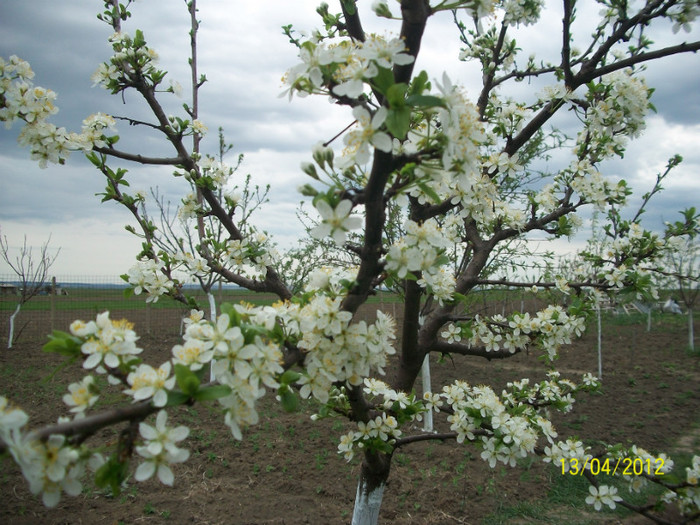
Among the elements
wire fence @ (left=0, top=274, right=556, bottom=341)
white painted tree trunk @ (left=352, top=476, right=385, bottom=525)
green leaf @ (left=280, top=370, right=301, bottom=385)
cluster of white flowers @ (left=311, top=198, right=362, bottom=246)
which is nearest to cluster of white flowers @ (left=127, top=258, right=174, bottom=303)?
green leaf @ (left=280, top=370, right=301, bottom=385)

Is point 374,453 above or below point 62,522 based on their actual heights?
above

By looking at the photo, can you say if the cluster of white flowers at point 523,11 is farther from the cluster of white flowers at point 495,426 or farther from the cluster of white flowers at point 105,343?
the cluster of white flowers at point 105,343

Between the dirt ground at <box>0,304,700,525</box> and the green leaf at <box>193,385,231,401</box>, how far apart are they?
3283 millimetres

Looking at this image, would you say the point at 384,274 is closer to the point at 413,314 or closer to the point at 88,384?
the point at 88,384

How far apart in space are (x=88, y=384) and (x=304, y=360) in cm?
57

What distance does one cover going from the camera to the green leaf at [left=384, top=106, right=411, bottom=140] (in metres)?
1.04

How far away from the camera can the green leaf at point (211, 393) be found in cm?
103

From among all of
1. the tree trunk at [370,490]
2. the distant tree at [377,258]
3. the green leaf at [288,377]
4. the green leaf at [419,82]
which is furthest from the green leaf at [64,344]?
the tree trunk at [370,490]

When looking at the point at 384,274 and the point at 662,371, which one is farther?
the point at 662,371

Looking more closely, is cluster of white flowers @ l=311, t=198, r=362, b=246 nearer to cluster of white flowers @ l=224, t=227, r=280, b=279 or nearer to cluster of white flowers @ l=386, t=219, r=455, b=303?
cluster of white flowers @ l=386, t=219, r=455, b=303

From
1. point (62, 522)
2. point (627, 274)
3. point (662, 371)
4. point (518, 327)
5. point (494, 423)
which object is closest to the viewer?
point (494, 423)

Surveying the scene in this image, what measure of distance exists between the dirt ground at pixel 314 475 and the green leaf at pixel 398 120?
3730 millimetres

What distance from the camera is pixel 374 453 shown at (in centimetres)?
232

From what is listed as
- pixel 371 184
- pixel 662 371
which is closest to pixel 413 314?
pixel 371 184
